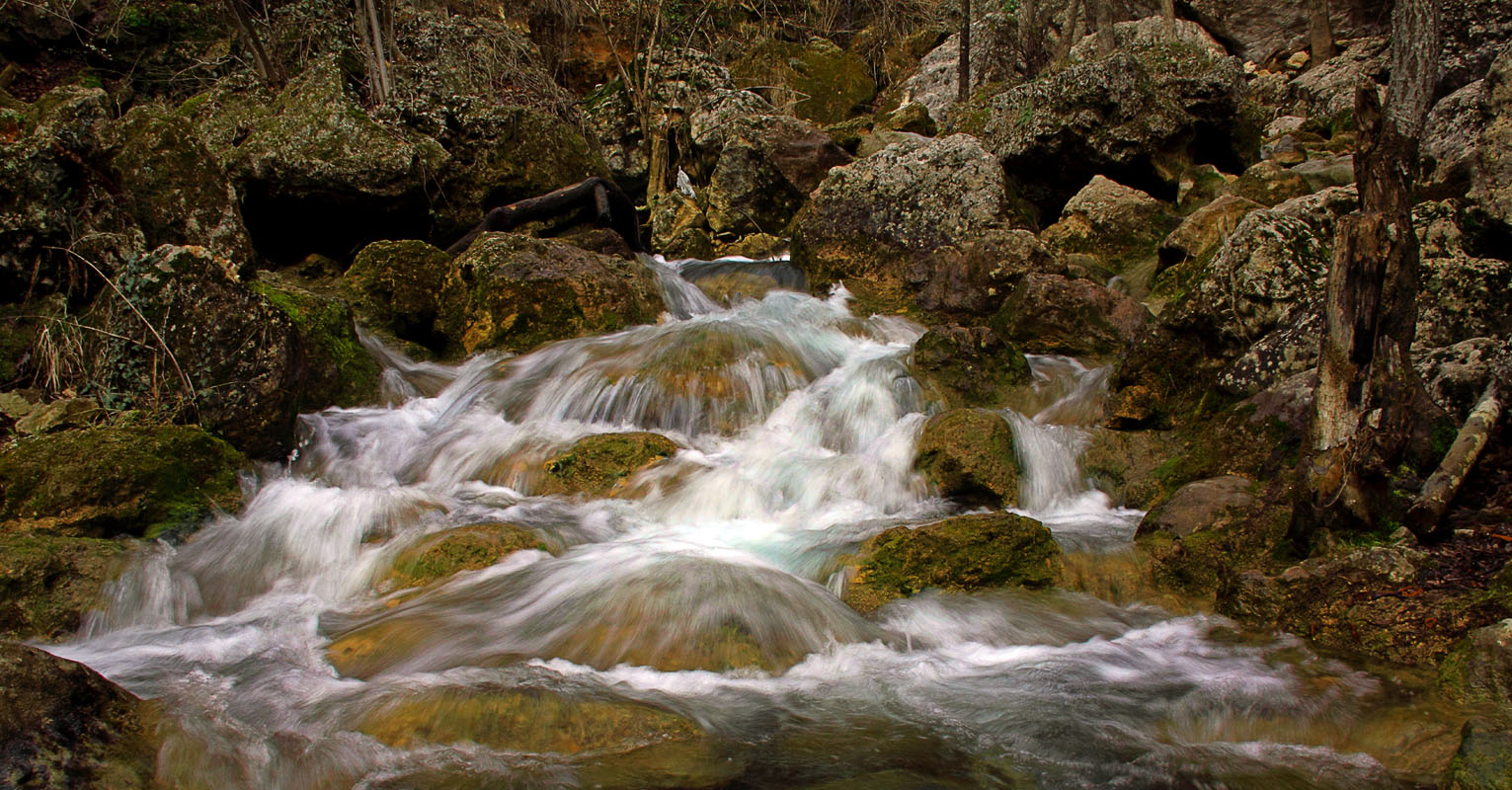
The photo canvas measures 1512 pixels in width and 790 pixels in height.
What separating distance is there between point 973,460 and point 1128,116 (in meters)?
8.15

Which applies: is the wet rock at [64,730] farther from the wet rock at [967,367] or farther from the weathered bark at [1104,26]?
the weathered bark at [1104,26]

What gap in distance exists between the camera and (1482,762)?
235cm

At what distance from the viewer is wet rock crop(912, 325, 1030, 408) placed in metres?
7.35

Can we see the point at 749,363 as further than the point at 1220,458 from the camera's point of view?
Yes

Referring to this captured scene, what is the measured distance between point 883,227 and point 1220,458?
575cm

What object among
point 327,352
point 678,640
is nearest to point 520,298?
point 327,352

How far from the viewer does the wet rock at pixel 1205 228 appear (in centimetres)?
876

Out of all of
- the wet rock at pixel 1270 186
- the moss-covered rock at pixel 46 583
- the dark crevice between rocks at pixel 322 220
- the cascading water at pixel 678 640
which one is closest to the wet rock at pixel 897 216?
the wet rock at pixel 1270 186

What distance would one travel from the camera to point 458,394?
25.9 ft

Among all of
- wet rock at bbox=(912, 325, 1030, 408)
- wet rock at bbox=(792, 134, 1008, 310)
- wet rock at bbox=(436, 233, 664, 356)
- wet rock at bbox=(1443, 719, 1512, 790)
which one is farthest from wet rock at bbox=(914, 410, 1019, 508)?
wet rock at bbox=(436, 233, 664, 356)

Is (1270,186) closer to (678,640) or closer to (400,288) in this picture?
(678,640)

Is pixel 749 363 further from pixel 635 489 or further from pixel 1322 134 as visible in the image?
pixel 1322 134

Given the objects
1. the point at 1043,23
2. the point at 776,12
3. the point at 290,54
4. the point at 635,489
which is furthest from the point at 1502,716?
the point at 1043,23

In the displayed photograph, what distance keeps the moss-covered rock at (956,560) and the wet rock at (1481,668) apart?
1.80m
